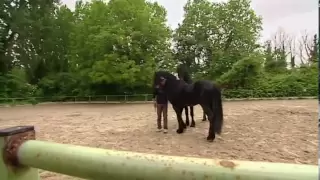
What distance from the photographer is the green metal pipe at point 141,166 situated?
1.95ft

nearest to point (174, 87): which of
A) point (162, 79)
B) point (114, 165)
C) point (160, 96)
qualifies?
point (162, 79)

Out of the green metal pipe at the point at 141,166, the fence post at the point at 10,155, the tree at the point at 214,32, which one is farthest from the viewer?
the tree at the point at 214,32

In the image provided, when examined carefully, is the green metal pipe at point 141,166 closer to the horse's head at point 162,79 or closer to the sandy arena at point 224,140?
the sandy arena at point 224,140

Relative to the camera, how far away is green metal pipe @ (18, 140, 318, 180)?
59cm

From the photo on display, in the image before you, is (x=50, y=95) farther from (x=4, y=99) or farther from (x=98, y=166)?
(x=98, y=166)

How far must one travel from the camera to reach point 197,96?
19.5 feet

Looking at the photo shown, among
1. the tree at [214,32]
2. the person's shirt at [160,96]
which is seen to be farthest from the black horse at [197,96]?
the tree at [214,32]

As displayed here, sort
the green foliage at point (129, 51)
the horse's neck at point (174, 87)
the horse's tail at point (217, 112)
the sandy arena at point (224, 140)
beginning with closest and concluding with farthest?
the sandy arena at point (224, 140) → the horse's tail at point (217, 112) → the horse's neck at point (174, 87) → the green foliage at point (129, 51)

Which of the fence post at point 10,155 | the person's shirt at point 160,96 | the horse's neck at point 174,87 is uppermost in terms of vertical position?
the horse's neck at point 174,87

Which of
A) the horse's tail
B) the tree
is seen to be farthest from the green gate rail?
the tree

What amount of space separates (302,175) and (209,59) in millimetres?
26916

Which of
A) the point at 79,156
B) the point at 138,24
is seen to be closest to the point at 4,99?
the point at 138,24

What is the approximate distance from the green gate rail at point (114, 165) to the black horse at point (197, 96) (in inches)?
189

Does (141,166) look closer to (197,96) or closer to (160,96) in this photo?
(197,96)
